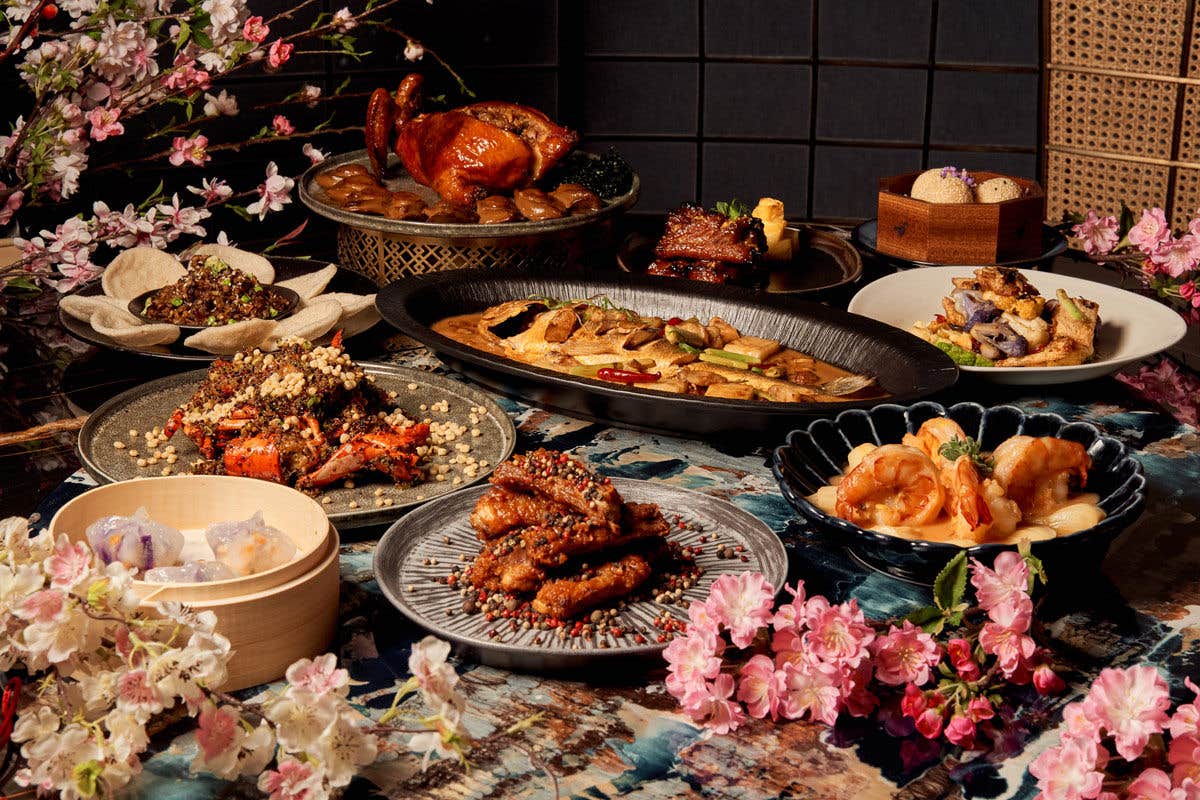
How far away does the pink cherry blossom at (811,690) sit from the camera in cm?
171

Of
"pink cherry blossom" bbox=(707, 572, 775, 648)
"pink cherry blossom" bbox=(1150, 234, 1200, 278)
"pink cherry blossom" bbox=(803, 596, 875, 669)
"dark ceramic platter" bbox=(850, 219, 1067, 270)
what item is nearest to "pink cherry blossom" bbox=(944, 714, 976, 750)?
"pink cherry blossom" bbox=(803, 596, 875, 669)

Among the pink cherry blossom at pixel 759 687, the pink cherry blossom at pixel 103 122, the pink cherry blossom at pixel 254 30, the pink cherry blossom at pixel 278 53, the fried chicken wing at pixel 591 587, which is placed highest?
the pink cherry blossom at pixel 254 30

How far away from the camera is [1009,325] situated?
9.78 feet

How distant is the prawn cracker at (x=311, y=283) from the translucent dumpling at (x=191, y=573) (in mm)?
1492

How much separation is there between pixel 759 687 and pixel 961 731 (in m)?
0.26

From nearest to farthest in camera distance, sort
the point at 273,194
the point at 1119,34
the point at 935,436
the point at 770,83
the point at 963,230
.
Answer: the point at 935,436 → the point at 963,230 → the point at 273,194 → the point at 1119,34 → the point at 770,83

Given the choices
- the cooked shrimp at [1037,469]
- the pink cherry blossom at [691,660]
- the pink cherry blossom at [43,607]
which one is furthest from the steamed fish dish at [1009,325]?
the pink cherry blossom at [43,607]

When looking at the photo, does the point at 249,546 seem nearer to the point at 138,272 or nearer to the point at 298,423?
the point at 298,423

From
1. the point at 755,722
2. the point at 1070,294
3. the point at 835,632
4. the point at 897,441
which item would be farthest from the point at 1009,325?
the point at 755,722

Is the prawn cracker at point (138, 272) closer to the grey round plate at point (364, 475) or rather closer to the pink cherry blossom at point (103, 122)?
the pink cherry blossom at point (103, 122)

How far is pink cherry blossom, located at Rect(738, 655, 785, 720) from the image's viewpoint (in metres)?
1.72

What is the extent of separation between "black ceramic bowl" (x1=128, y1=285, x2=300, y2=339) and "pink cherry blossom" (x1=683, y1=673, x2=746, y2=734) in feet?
5.69

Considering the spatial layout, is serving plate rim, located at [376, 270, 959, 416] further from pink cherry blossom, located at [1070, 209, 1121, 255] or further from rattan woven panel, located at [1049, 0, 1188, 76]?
rattan woven panel, located at [1049, 0, 1188, 76]

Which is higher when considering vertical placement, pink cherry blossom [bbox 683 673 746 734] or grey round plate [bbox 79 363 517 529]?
grey round plate [bbox 79 363 517 529]
